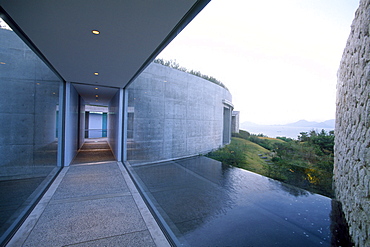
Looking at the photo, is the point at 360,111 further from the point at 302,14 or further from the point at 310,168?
the point at 302,14

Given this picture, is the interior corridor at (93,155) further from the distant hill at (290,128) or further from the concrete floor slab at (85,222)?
the distant hill at (290,128)

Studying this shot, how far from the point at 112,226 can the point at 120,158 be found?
169 inches

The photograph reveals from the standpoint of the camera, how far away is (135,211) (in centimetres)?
299

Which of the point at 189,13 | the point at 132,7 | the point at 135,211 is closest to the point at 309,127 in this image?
the point at 189,13

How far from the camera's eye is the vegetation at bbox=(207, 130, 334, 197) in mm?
2018

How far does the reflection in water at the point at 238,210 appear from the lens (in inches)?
89.7

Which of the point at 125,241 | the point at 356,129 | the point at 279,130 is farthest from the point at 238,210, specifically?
the point at 356,129

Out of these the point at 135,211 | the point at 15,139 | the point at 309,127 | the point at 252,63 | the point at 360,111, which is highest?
the point at 252,63

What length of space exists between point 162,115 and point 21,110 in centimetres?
325

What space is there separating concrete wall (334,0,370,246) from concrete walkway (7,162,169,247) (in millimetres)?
2055

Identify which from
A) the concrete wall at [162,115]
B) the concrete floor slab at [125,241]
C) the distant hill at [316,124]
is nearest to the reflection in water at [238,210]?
the concrete floor slab at [125,241]

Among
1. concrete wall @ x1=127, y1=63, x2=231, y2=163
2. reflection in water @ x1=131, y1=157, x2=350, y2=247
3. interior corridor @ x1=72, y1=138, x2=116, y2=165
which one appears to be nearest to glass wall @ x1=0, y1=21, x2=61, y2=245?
reflection in water @ x1=131, y1=157, x2=350, y2=247

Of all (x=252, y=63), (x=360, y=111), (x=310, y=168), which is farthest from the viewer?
(x=252, y=63)

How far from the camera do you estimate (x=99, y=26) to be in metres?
2.22
